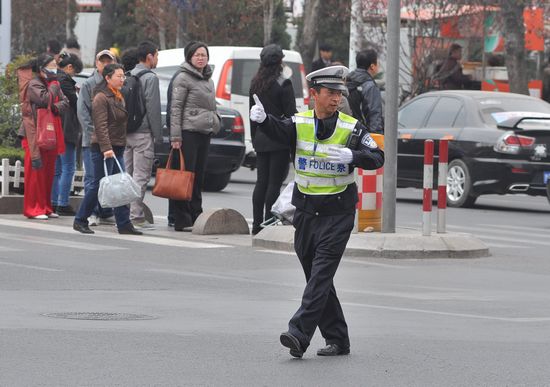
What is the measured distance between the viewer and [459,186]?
20.7 meters

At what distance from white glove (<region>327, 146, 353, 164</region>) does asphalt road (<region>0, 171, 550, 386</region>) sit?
106 cm

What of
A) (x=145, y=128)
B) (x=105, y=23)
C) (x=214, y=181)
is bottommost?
(x=214, y=181)

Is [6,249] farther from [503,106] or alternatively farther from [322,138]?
[503,106]

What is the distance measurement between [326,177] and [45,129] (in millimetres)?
8120

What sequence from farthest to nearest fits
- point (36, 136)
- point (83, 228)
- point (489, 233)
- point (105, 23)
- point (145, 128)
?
point (105, 23), point (489, 233), point (36, 136), point (145, 128), point (83, 228)

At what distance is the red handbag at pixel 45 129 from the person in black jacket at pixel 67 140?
51 centimetres

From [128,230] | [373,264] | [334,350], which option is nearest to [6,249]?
[128,230]

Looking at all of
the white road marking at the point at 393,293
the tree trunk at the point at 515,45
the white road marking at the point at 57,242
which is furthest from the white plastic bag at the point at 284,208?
the tree trunk at the point at 515,45

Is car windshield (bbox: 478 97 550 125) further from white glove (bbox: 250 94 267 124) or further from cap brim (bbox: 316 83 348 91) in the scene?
white glove (bbox: 250 94 267 124)

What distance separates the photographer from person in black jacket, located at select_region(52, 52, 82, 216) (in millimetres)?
16906

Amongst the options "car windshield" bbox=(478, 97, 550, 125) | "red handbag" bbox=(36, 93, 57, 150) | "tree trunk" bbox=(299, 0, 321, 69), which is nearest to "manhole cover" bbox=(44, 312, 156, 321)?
"red handbag" bbox=(36, 93, 57, 150)

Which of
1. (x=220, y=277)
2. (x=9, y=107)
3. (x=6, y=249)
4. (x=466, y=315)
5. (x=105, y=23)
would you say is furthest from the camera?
(x=105, y=23)

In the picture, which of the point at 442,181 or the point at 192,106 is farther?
the point at 192,106

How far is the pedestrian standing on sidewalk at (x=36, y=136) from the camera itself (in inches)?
644
